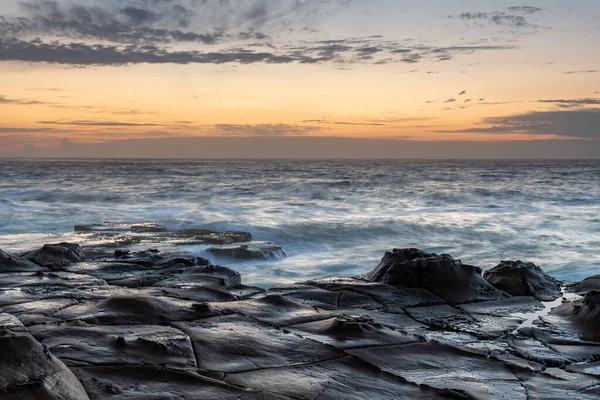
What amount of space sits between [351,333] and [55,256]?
18.6ft

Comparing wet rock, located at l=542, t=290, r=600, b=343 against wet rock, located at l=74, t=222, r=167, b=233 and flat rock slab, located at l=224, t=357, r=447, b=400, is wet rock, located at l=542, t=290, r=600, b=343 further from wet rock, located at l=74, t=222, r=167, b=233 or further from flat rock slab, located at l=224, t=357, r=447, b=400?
wet rock, located at l=74, t=222, r=167, b=233

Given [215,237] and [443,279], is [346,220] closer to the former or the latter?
[215,237]

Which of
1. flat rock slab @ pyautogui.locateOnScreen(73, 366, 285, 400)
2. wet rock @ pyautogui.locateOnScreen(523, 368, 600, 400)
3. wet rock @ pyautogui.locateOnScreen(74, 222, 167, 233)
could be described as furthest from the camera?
wet rock @ pyautogui.locateOnScreen(74, 222, 167, 233)

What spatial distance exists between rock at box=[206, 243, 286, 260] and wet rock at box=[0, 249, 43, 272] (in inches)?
166

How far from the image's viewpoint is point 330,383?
3.73m

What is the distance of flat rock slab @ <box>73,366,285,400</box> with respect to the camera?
10.7 feet

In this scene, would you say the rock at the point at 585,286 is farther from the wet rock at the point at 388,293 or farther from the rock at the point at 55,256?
the rock at the point at 55,256

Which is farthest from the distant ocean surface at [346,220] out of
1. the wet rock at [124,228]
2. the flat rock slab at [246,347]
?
the flat rock slab at [246,347]

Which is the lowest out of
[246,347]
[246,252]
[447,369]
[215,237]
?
[215,237]

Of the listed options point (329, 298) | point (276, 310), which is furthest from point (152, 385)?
point (329, 298)

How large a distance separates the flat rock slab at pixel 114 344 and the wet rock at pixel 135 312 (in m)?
0.26

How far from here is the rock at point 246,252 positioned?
38.3 ft

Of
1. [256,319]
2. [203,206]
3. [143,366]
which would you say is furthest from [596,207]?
[143,366]

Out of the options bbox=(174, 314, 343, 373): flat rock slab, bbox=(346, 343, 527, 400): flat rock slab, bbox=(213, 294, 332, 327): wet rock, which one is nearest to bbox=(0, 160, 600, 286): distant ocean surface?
bbox=(213, 294, 332, 327): wet rock
